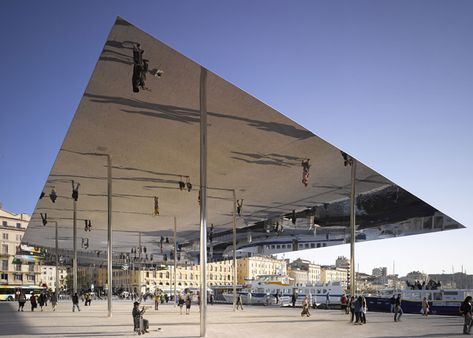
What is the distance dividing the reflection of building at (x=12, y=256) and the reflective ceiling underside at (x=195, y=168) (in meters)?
62.9

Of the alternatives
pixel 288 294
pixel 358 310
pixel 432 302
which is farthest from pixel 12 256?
pixel 358 310

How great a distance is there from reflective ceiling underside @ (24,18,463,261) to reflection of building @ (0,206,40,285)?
62897mm

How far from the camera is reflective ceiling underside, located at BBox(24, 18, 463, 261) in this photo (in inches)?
672

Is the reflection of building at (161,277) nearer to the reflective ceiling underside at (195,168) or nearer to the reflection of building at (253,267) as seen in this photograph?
the reflection of building at (253,267)

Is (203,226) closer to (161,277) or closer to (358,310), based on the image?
(358,310)

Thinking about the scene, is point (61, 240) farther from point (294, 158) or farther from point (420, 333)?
point (420, 333)

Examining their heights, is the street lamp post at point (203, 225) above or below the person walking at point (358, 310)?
above

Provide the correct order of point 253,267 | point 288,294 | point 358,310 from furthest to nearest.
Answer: point 253,267
point 288,294
point 358,310

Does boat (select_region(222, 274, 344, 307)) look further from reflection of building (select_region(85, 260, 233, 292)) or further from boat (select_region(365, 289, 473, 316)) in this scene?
reflection of building (select_region(85, 260, 233, 292))

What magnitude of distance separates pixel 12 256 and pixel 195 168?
3736 inches

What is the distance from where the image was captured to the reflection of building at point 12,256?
11081 cm

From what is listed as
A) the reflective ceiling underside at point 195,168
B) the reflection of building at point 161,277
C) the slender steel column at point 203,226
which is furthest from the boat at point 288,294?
the reflection of building at point 161,277

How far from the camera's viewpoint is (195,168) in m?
29.2

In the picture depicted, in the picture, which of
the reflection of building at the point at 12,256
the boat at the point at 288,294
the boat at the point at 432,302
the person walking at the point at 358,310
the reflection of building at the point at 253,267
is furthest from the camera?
the reflection of building at the point at 253,267
